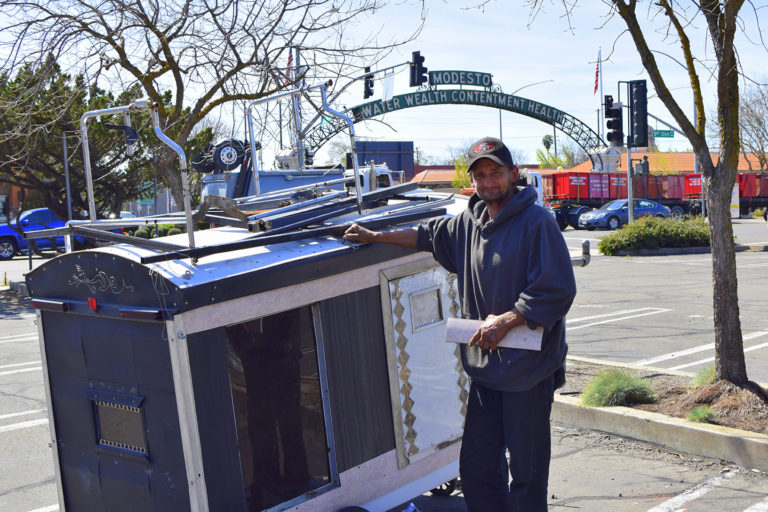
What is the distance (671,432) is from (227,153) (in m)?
8.22

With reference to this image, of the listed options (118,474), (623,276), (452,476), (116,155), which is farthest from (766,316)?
(116,155)

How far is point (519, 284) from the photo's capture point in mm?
3354

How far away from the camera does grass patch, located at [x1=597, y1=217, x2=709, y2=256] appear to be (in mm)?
22547

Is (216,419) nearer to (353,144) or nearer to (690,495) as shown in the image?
(353,144)

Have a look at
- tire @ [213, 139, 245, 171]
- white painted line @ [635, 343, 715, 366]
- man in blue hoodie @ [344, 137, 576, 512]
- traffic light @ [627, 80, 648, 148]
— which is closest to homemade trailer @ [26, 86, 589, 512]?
man in blue hoodie @ [344, 137, 576, 512]

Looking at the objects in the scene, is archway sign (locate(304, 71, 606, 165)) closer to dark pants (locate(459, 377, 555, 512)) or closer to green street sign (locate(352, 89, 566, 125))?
green street sign (locate(352, 89, 566, 125))

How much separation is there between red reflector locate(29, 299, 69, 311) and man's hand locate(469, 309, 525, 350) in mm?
1980

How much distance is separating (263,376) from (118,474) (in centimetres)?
83

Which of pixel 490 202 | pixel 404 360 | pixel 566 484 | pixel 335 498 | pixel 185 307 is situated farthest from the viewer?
pixel 566 484

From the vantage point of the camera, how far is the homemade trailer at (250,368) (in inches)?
130

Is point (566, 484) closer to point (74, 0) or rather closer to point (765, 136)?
point (74, 0)

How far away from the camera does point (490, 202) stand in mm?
3533

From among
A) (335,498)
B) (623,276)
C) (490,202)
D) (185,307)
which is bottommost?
(623,276)

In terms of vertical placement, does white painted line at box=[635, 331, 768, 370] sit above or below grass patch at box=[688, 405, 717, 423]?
below
